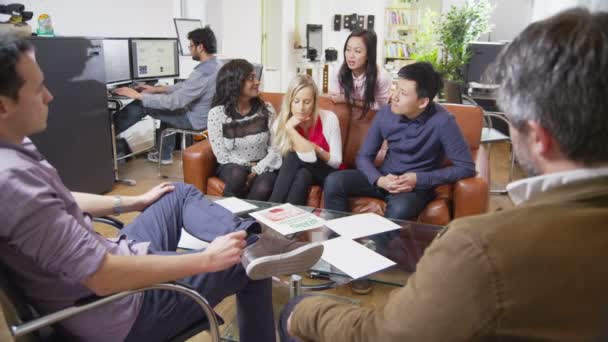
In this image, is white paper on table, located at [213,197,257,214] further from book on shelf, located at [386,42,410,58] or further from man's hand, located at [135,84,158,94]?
book on shelf, located at [386,42,410,58]

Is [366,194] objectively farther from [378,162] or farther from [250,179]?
[250,179]

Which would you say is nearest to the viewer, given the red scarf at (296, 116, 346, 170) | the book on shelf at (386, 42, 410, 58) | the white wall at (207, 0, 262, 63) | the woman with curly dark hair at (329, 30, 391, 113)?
the red scarf at (296, 116, 346, 170)

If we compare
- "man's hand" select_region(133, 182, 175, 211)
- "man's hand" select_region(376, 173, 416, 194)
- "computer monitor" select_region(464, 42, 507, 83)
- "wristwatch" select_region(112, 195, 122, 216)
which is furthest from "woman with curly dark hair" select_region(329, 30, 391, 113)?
"computer monitor" select_region(464, 42, 507, 83)

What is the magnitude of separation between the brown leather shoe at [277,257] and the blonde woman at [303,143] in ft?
3.30

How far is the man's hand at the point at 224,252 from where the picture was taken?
4.42 feet

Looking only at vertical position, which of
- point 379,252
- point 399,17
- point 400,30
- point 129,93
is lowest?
point 379,252

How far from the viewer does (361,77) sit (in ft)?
10.5

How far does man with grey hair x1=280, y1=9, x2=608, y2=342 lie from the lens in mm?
683

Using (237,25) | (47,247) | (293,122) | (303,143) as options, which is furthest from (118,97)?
(47,247)

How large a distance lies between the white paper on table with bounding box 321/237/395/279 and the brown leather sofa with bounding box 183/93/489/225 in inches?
31.4

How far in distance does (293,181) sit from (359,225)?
2.53ft

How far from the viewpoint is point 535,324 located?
0.70m

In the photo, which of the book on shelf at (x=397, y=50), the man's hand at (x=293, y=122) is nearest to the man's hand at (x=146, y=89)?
the man's hand at (x=293, y=122)

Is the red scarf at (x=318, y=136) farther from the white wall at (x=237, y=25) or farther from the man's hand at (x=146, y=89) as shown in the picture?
the white wall at (x=237, y=25)
